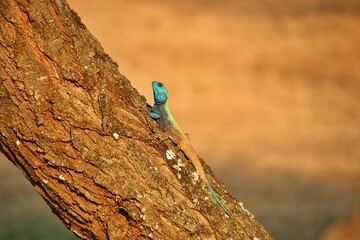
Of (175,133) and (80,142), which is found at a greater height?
(175,133)

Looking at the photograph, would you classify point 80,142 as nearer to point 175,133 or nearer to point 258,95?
point 175,133

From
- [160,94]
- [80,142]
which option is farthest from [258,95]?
[80,142]

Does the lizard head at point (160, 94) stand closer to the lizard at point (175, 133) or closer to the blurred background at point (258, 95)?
the lizard at point (175, 133)

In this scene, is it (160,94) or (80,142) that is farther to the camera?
(160,94)

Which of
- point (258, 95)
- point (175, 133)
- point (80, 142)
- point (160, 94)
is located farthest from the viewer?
point (258, 95)

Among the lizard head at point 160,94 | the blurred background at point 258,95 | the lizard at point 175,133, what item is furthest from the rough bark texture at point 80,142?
the blurred background at point 258,95

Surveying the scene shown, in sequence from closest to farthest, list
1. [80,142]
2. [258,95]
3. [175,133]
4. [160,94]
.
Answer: [80,142] < [175,133] < [160,94] < [258,95]
